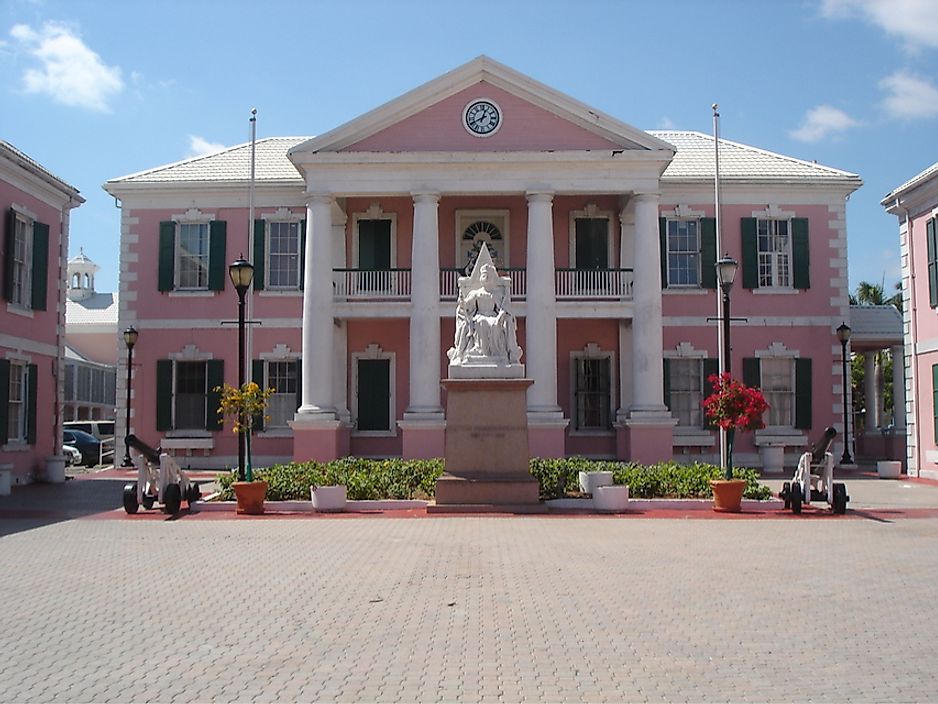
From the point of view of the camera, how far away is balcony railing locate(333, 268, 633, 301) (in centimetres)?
2647

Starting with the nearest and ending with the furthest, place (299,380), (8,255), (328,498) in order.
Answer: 1. (328,498)
2. (8,255)
3. (299,380)

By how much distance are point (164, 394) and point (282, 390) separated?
10.9 feet

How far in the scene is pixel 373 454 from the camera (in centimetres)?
2731

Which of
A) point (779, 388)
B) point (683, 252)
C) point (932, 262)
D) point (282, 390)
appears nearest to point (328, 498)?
point (282, 390)

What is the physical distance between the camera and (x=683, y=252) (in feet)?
93.6

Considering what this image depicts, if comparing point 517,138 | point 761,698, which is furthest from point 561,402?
point 761,698

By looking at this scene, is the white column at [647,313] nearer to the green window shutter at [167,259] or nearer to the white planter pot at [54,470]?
the green window shutter at [167,259]

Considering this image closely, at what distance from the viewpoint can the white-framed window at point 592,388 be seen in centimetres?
2777

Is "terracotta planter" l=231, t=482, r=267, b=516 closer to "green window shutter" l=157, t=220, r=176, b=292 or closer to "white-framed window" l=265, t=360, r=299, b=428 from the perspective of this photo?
"white-framed window" l=265, t=360, r=299, b=428

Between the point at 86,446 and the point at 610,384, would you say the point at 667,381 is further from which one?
the point at 86,446

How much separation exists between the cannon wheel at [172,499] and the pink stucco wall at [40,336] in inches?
299

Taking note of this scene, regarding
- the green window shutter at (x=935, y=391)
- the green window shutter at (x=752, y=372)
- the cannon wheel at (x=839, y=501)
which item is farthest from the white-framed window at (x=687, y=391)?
the cannon wheel at (x=839, y=501)

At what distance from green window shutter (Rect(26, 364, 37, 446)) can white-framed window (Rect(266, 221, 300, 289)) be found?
711cm

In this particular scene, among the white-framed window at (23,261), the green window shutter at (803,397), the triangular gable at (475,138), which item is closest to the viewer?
the white-framed window at (23,261)
